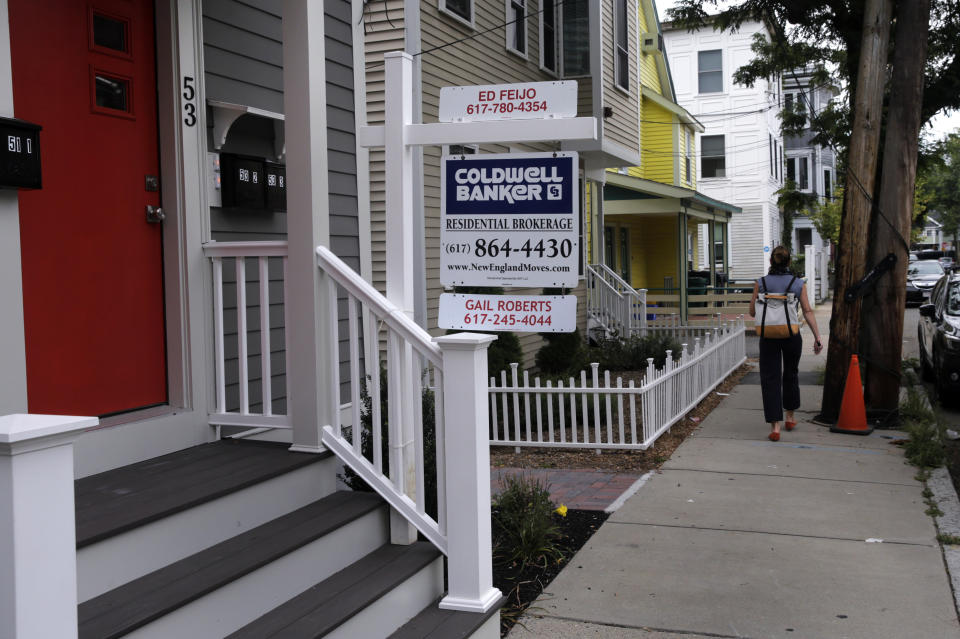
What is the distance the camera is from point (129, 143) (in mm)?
4672

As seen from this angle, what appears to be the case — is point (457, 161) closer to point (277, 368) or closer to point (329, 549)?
point (277, 368)

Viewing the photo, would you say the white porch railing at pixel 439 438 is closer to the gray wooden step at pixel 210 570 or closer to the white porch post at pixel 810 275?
the gray wooden step at pixel 210 570

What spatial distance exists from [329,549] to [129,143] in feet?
7.46

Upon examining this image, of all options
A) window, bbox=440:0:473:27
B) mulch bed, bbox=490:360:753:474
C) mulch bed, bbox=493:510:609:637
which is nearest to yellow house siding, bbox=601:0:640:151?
window, bbox=440:0:473:27

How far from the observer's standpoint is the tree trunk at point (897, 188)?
9734 millimetres

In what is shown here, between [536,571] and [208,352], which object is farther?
[536,571]

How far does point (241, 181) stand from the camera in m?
5.26

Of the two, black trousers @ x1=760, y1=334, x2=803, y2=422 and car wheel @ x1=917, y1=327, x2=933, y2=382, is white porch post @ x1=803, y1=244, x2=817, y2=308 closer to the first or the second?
car wheel @ x1=917, y1=327, x2=933, y2=382

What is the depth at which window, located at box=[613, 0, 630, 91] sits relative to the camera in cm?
1802

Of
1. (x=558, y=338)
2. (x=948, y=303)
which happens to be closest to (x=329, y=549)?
(x=558, y=338)

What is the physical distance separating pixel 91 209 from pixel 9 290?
676mm

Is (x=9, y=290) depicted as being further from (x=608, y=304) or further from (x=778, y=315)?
(x=608, y=304)

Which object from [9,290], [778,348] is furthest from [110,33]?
[778,348]

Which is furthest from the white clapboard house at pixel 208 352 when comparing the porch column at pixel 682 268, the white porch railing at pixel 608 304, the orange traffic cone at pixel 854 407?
the porch column at pixel 682 268
